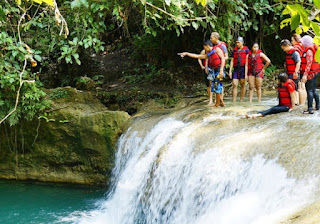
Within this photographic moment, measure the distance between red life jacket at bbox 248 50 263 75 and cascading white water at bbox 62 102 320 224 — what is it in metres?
1.91

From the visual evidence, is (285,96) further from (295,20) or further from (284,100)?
(295,20)

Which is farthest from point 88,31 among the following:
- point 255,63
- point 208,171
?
point 208,171

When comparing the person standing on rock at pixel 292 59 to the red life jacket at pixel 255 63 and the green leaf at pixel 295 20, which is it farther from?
the green leaf at pixel 295 20

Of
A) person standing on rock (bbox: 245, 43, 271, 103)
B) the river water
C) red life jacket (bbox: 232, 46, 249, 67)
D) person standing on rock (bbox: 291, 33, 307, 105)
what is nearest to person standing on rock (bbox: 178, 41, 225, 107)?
the river water

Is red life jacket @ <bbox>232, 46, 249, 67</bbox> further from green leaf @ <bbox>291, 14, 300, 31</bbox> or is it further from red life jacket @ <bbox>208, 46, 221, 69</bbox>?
green leaf @ <bbox>291, 14, 300, 31</bbox>

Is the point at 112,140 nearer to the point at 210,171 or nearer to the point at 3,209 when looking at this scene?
the point at 3,209

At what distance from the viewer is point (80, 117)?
8.64m

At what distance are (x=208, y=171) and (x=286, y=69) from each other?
370 cm

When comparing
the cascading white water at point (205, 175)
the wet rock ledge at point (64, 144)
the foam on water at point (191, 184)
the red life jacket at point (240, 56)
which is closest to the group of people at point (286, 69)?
the red life jacket at point (240, 56)

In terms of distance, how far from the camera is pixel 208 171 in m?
5.22

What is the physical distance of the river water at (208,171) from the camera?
4.20m

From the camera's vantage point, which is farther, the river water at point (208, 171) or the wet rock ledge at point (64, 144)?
the wet rock ledge at point (64, 144)

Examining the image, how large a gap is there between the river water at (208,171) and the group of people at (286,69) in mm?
383

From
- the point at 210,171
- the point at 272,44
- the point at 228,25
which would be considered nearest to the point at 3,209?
the point at 210,171
